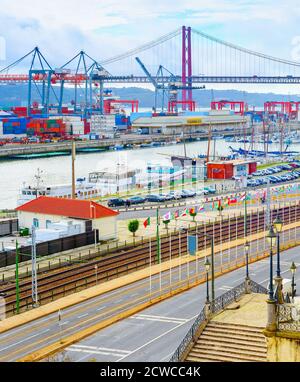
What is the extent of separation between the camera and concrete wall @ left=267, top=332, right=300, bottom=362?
2.21m

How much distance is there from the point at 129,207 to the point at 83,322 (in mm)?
10291

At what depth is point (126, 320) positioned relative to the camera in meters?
7.06

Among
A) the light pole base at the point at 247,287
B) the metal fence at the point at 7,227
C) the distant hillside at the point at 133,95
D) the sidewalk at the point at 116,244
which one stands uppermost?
the distant hillside at the point at 133,95

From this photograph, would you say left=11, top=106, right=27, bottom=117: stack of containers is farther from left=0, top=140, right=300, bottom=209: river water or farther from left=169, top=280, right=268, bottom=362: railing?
left=169, top=280, right=268, bottom=362: railing

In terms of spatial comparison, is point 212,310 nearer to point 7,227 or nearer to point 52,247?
point 52,247

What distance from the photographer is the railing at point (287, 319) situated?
7.40ft

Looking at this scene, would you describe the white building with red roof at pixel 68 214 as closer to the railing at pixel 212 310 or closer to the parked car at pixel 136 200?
the parked car at pixel 136 200

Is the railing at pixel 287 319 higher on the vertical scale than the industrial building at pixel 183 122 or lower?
lower

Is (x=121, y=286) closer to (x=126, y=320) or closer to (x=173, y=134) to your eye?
(x=126, y=320)

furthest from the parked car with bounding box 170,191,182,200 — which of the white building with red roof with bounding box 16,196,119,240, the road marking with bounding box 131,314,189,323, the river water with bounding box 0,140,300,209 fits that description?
the road marking with bounding box 131,314,189,323

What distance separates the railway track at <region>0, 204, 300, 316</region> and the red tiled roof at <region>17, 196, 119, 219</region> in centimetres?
107

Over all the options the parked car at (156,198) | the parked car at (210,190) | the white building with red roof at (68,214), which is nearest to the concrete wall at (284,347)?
the white building with red roof at (68,214)

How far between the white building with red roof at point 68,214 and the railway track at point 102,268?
91 cm
